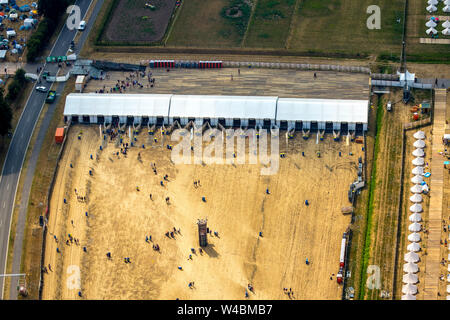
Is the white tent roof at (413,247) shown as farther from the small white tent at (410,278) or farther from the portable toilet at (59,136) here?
the portable toilet at (59,136)

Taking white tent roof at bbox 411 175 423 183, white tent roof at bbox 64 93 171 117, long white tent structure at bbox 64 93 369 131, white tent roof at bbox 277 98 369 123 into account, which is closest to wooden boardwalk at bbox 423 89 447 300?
white tent roof at bbox 411 175 423 183

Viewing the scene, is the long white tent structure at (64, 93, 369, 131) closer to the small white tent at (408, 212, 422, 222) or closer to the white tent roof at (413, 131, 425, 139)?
the white tent roof at (413, 131, 425, 139)

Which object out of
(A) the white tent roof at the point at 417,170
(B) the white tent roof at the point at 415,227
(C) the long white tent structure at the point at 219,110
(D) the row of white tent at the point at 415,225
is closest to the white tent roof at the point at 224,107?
(C) the long white tent structure at the point at 219,110

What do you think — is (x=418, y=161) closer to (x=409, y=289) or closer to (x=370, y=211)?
(x=370, y=211)

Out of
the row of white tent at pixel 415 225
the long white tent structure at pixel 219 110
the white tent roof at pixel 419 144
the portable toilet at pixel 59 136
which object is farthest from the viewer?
the portable toilet at pixel 59 136

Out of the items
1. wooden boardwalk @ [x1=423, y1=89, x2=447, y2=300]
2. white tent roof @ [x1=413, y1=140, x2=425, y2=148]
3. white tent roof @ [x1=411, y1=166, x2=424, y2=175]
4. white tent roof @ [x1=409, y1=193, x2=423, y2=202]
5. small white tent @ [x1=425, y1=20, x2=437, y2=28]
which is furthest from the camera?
small white tent @ [x1=425, y1=20, x2=437, y2=28]

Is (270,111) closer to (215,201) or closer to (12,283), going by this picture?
(215,201)
